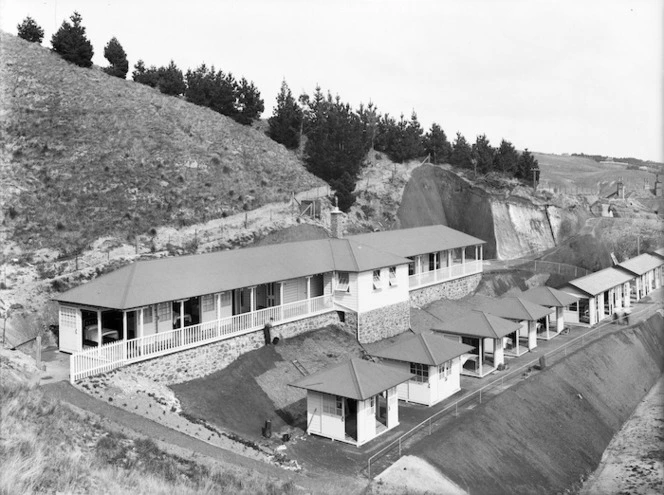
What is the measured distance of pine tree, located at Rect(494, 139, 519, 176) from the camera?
69.9 m

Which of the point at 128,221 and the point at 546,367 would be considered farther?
the point at 128,221

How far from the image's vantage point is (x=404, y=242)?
41.7 meters

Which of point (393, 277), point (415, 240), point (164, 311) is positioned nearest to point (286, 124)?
point (415, 240)

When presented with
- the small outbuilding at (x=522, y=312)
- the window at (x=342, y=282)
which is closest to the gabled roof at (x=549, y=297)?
the small outbuilding at (x=522, y=312)

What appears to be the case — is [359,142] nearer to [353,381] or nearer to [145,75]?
[145,75]

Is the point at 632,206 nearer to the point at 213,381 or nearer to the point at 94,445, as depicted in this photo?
the point at 213,381

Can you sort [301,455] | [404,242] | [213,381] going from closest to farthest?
1. [301,455]
2. [213,381]
3. [404,242]

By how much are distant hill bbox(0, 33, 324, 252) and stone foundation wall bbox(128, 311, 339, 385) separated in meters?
16.8

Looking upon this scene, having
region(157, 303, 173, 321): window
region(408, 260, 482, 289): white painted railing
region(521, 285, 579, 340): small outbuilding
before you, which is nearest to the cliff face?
region(408, 260, 482, 289): white painted railing

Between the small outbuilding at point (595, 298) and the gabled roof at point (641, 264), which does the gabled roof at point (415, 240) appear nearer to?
the small outbuilding at point (595, 298)

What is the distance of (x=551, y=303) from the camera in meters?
39.4

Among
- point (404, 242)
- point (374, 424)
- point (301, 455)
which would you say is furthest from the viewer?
point (404, 242)

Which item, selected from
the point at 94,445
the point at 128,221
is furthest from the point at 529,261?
the point at 94,445

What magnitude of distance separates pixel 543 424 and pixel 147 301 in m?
17.7
